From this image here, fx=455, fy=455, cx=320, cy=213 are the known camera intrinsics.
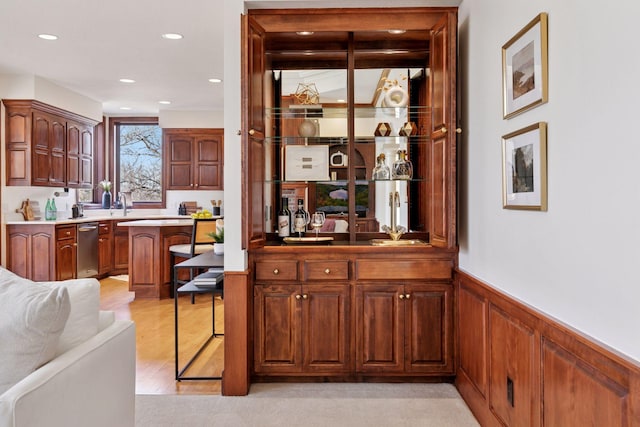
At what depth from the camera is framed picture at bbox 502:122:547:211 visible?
1.72 meters

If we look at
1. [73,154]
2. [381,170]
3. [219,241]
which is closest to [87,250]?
[73,154]

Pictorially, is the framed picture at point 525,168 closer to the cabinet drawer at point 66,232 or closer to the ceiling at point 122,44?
the ceiling at point 122,44

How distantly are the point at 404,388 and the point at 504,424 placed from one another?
0.92 metres

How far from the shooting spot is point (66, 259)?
5895 mm

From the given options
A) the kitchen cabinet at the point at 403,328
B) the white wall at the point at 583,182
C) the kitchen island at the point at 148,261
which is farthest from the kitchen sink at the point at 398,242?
the kitchen island at the point at 148,261

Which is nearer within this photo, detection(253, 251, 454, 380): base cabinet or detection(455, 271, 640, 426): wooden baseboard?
detection(455, 271, 640, 426): wooden baseboard

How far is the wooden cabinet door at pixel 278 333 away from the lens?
300 centimetres

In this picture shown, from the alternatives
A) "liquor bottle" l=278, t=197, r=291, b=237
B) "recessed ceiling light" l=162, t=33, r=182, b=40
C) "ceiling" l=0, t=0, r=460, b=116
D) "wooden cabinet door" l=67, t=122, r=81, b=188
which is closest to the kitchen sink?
"liquor bottle" l=278, t=197, r=291, b=237

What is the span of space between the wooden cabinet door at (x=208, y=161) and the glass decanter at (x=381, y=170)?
4850 millimetres

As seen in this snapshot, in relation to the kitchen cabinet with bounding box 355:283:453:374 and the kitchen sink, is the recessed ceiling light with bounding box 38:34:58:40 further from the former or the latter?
the kitchen cabinet with bounding box 355:283:453:374

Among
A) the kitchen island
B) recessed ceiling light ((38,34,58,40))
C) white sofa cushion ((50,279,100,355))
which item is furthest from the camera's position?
the kitchen island

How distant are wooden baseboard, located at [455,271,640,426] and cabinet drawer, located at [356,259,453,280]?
4.9 inches

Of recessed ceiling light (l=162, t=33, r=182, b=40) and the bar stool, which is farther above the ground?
recessed ceiling light (l=162, t=33, r=182, b=40)

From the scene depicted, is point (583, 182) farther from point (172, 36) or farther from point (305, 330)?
point (172, 36)
